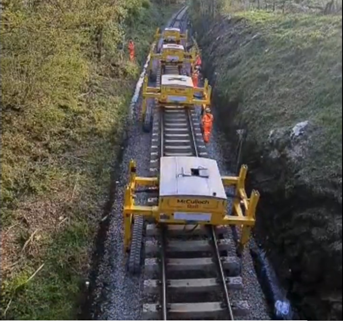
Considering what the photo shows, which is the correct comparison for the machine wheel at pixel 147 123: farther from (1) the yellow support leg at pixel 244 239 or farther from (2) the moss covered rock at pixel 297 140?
(1) the yellow support leg at pixel 244 239

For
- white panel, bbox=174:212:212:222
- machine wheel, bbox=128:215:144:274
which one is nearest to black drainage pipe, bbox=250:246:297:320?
white panel, bbox=174:212:212:222

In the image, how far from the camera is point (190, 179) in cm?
816

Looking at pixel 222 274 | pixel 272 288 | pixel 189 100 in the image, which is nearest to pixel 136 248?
pixel 222 274

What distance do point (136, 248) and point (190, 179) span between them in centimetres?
164

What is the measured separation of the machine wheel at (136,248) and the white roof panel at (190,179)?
133 centimetres

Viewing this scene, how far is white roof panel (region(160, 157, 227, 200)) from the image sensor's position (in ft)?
25.2

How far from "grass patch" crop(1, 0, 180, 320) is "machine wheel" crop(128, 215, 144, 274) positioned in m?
0.85

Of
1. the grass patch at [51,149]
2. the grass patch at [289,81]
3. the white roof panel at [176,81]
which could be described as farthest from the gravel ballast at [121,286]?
the white roof panel at [176,81]

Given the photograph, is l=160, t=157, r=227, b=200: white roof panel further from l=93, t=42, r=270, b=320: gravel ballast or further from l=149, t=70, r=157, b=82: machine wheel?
l=149, t=70, r=157, b=82: machine wheel

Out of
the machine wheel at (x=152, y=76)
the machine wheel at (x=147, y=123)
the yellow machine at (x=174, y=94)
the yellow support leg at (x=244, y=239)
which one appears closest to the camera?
the yellow support leg at (x=244, y=239)

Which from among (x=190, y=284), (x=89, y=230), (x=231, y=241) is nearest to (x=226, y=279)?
(x=190, y=284)

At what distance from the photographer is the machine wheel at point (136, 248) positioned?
323 inches

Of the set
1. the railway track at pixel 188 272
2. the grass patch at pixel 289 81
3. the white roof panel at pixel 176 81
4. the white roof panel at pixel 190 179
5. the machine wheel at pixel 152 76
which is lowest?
the machine wheel at pixel 152 76

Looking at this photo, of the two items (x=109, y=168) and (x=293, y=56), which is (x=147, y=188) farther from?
(x=293, y=56)
